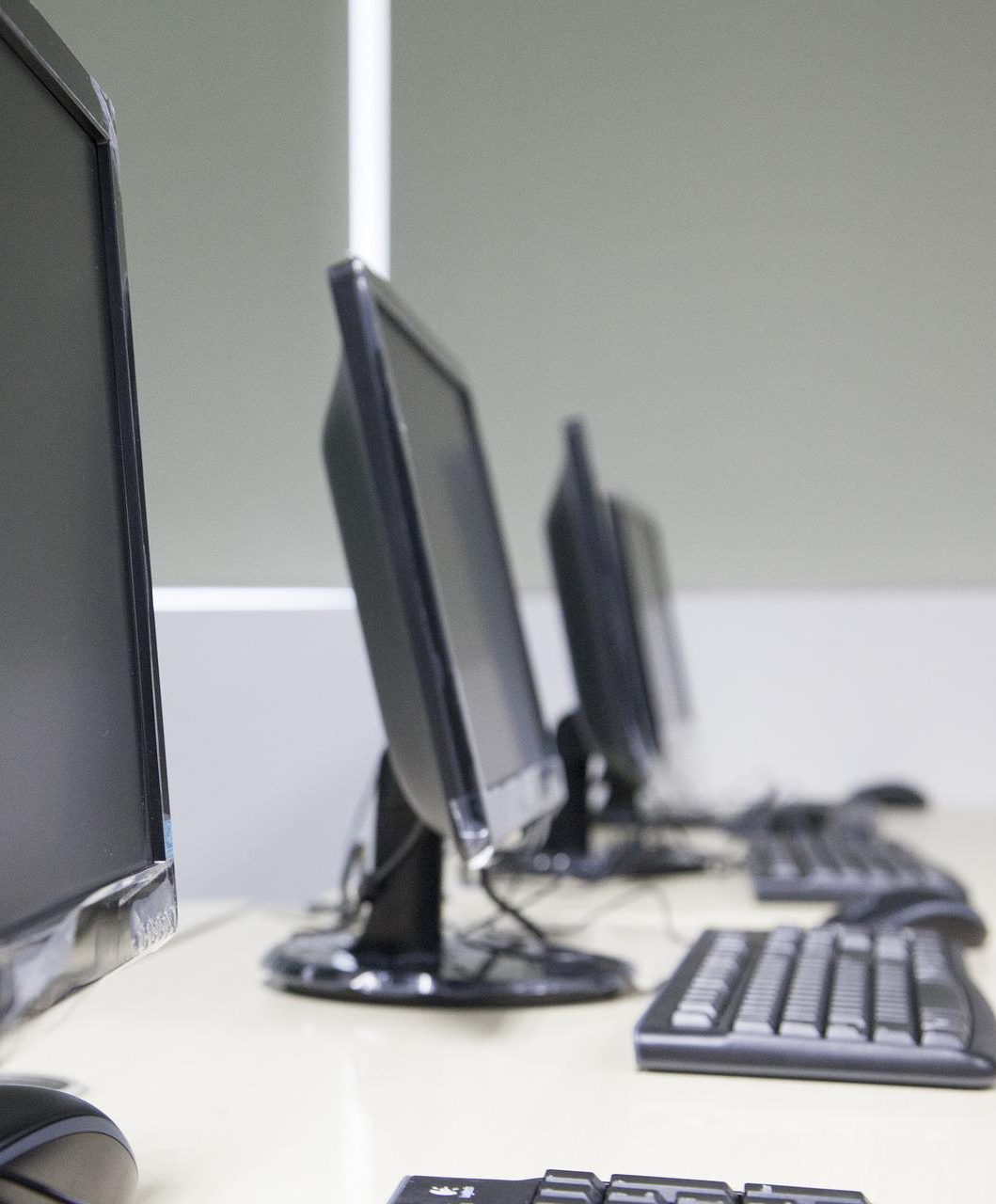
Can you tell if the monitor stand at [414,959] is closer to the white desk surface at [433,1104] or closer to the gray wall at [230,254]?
the white desk surface at [433,1104]

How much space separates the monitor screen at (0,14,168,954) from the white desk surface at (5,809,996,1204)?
6 centimetres

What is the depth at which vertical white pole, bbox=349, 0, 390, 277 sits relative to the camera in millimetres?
2400

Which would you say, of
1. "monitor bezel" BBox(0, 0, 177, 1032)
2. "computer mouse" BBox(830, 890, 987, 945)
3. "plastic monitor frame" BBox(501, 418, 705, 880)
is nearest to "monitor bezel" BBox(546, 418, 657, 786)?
"plastic monitor frame" BBox(501, 418, 705, 880)

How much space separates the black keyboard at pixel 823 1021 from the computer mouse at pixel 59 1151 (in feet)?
1.02

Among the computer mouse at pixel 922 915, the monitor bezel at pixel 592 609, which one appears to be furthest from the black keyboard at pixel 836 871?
the monitor bezel at pixel 592 609

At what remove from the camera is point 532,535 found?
8.39 feet

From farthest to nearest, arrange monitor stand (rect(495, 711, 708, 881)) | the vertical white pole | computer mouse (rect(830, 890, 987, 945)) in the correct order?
1. the vertical white pole
2. monitor stand (rect(495, 711, 708, 881))
3. computer mouse (rect(830, 890, 987, 945))

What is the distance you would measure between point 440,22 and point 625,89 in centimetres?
37

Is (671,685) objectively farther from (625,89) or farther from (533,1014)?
(533,1014)

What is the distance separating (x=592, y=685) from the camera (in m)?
1.44

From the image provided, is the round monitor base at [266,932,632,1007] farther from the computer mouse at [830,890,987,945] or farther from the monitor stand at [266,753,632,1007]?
the computer mouse at [830,890,987,945]

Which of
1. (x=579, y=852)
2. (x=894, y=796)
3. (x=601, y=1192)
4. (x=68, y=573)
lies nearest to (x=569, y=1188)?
(x=601, y=1192)

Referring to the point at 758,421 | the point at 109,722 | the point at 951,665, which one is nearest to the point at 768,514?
the point at 758,421

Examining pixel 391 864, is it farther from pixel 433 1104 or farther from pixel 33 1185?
pixel 33 1185
